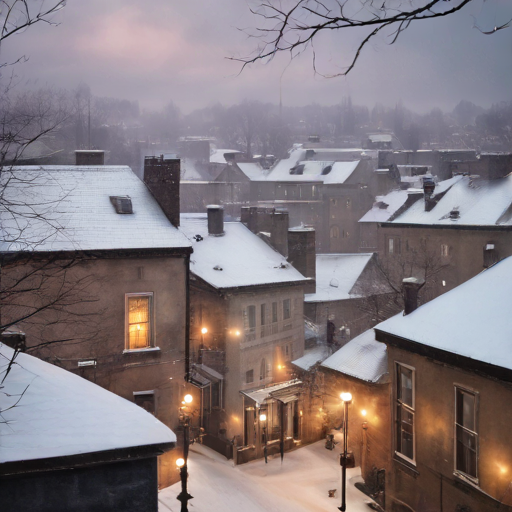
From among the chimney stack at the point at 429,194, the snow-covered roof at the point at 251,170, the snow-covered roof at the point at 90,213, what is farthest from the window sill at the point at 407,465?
the snow-covered roof at the point at 251,170

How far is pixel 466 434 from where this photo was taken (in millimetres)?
12711

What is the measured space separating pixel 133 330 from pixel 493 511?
38.9ft

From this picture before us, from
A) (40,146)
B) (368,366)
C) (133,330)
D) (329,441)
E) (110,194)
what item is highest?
(40,146)

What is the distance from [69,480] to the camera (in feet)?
24.7

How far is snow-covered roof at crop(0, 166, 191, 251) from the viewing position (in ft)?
59.9

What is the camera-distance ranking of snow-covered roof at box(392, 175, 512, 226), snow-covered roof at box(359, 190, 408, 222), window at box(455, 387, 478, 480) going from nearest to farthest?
window at box(455, 387, 478, 480)
snow-covered roof at box(392, 175, 512, 226)
snow-covered roof at box(359, 190, 408, 222)

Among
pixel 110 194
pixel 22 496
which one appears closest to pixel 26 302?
pixel 110 194

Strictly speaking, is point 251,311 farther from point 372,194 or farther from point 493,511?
point 372,194

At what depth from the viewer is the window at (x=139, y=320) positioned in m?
19.5

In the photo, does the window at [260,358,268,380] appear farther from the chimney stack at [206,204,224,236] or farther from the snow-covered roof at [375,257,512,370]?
the snow-covered roof at [375,257,512,370]

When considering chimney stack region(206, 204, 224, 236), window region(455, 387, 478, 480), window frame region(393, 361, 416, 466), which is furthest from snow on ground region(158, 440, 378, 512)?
chimney stack region(206, 204, 224, 236)

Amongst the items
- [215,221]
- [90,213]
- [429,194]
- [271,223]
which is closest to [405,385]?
[90,213]

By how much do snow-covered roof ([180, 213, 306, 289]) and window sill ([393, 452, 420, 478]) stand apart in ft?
52.2

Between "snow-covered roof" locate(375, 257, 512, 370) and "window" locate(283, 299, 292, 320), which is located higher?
"snow-covered roof" locate(375, 257, 512, 370)
